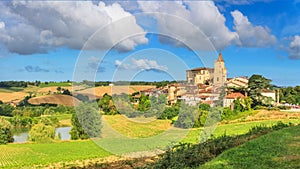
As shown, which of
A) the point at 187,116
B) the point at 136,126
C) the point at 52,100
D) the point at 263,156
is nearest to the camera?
the point at 263,156

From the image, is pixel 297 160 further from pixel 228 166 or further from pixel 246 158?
pixel 228 166

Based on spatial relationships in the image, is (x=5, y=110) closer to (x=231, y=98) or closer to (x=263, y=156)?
(x=231, y=98)

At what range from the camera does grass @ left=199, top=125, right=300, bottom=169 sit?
6.86 m

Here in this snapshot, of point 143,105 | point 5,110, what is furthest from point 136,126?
point 5,110

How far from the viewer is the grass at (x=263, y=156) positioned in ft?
22.5

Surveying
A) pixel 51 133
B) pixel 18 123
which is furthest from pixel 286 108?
pixel 18 123

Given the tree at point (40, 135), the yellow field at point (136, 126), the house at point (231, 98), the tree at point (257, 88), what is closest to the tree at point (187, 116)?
the yellow field at point (136, 126)

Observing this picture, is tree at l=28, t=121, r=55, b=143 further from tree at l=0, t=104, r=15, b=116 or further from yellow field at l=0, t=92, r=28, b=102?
yellow field at l=0, t=92, r=28, b=102

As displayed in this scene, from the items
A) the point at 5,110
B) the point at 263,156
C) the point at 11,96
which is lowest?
the point at 5,110

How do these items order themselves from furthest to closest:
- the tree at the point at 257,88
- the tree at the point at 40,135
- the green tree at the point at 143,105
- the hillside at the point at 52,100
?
the hillside at the point at 52,100, the tree at the point at 257,88, the tree at the point at 40,135, the green tree at the point at 143,105

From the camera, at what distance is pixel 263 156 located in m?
7.65

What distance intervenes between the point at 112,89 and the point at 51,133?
35.7 m

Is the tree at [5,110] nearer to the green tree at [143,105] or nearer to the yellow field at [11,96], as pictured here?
the yellow field at [11,96]

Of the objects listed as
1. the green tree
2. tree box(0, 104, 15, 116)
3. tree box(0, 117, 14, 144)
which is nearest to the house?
tree box(0, 117, 14, 144)
